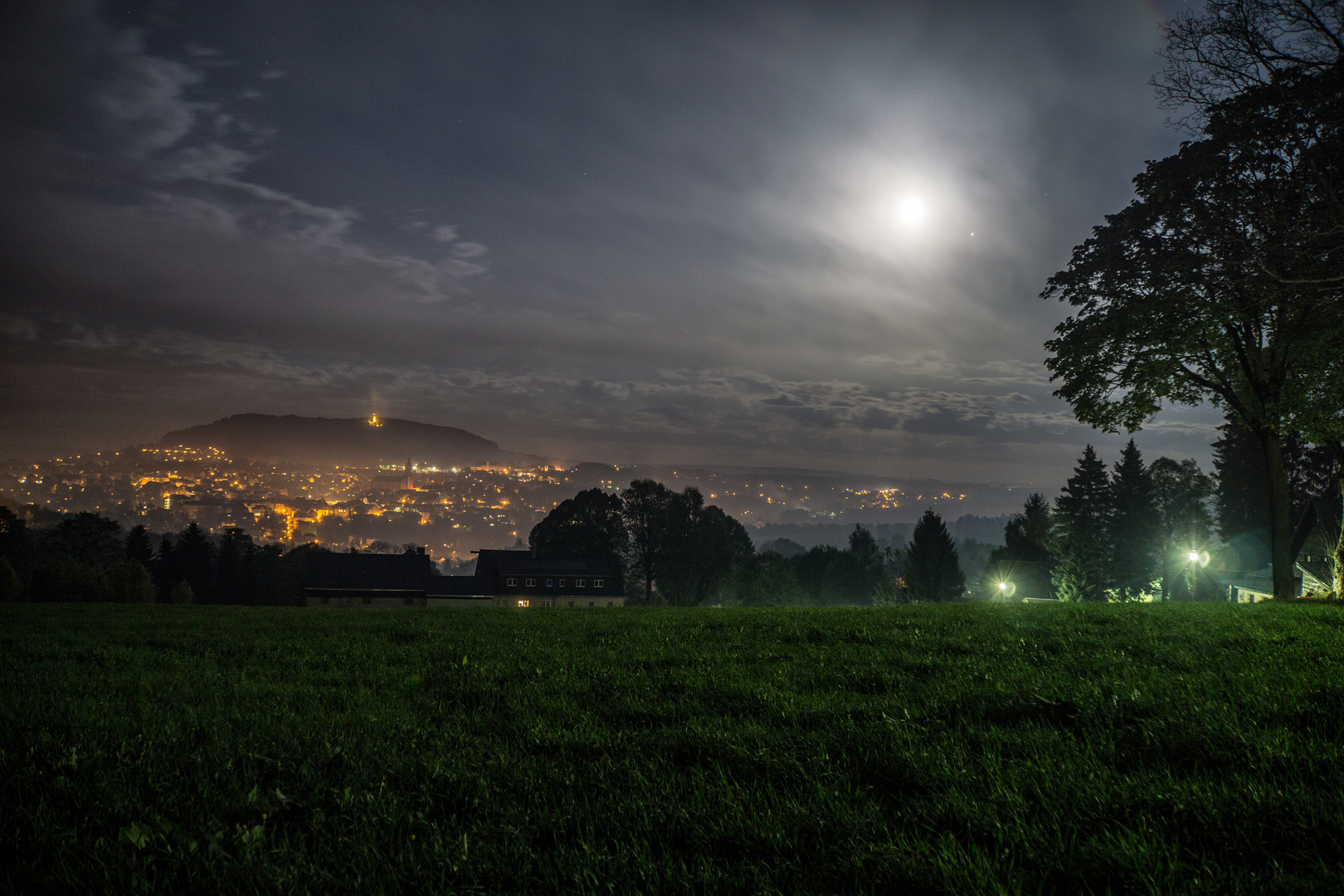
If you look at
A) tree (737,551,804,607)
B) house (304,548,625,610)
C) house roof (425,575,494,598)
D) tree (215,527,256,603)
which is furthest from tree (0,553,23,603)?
tree (737,551,804,607)

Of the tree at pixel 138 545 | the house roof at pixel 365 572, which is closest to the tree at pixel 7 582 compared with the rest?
the house roof at pixel 365 572

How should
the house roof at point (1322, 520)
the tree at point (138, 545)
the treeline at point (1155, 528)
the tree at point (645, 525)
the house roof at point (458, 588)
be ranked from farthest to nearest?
the tree at point (645, 525)
the tree at point (138, 545)
the house roof at point (458, 588)
the treeline at point (1155, 528)
the house roof at point (1322, 520)

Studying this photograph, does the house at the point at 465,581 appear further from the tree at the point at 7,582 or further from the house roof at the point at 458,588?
the tree at the point at 7,582

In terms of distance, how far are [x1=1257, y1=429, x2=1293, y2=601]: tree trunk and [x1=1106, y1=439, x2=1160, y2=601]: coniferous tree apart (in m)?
45.1

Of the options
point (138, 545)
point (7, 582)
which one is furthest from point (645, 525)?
point (138, 545)

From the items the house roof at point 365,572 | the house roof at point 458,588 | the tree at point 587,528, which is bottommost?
the house roof at point 458,588

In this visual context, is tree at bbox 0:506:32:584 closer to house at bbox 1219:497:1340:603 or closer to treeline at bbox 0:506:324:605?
treeline at bbox 0:506:324:605

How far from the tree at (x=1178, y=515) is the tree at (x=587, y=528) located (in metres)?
57.1

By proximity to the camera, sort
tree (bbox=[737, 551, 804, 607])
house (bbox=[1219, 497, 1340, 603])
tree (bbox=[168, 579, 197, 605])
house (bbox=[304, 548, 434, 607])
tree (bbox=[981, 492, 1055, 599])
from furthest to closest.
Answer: tree (bbox=[981, 492, 1055, 599]) → tree (bbox=[737, 551, 804, 607]) → house (bbox=[304, 548, 434, 607]) → tree (bbox=[168, 579, 197, 605]) → house (bbox=[1219, 497, 1340, 603])

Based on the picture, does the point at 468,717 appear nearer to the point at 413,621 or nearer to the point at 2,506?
the point at 413,621

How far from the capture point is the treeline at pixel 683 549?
69062 millimetres

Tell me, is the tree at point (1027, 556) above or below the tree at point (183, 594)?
above

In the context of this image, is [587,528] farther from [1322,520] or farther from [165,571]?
[1322,520]

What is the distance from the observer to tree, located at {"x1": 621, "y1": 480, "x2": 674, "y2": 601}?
70.4 meters
